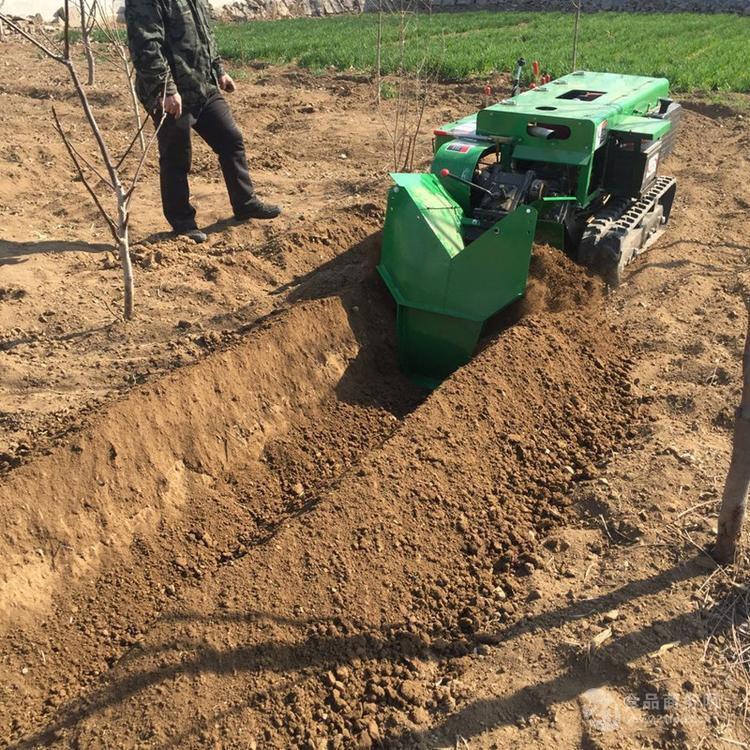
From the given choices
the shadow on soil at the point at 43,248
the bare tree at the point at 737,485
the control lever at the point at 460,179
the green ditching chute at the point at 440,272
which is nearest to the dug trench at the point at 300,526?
the green ditching chute at the point at 440,272

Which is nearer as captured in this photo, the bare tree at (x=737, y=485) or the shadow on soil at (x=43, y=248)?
the bare tree at (x=737, y=485)

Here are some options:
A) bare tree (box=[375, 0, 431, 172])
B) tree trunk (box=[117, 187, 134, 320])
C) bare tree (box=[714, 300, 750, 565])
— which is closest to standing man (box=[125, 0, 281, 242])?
tree trunk (box=[117, 187, 134, 320])

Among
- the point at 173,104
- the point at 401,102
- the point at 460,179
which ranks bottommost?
the point at 401,102

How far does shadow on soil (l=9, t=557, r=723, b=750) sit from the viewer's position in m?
2.89

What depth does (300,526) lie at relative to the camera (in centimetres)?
353

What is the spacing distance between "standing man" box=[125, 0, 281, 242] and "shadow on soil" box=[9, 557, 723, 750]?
3984 mm

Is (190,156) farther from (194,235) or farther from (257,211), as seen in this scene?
(257,211)

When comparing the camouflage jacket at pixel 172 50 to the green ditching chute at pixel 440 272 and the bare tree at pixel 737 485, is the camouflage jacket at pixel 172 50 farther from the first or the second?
the bare tree at pixel 737 485

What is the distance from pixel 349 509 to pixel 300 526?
9.2 inches

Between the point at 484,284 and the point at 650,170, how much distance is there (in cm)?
177

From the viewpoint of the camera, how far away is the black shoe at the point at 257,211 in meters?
7.07

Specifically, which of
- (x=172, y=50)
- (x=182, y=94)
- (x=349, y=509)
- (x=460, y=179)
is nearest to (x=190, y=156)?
(x=182, y=94)

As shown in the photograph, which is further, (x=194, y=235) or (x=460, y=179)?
(x=194, y=235)

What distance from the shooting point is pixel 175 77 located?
6.13m
